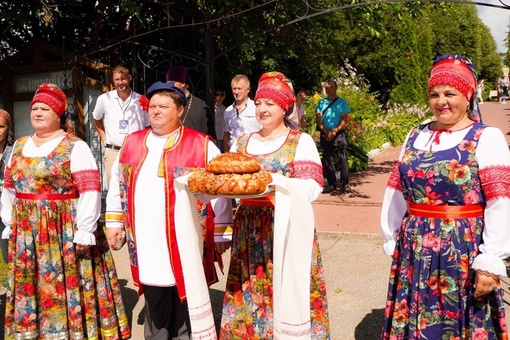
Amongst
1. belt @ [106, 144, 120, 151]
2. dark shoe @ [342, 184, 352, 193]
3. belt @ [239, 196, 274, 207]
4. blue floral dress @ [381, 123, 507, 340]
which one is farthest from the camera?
dark shoe @ [342, 184, 352, 193]

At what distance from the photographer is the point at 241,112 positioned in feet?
23.4

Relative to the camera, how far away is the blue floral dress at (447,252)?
8.95ft

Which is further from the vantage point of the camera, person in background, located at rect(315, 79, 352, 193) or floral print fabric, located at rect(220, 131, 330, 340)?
person in background, located at rect(315, 79, 352, 193)

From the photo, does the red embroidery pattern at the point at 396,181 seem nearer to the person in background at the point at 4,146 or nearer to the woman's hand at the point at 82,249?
the woman's hand at the point at 82,249

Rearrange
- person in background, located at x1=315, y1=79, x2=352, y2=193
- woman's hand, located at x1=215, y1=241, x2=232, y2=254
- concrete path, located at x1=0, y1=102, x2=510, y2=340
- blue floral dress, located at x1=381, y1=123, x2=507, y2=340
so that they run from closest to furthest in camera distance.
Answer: blue floral dress, located at x1=381, y1=123, x2=507, y2=340 → woman's hand, located at x1=215, y1=241, x2=232, y2=254 → concrete path, located at x1=0, y1=102, x2=510, y2=340 → person in background, located at x1=315, y1=79, x2=352, y2=193

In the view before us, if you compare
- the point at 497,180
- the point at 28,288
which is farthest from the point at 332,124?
the point at 497,180

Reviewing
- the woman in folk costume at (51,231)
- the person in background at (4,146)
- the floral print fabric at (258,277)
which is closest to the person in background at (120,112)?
the person in background at (4,146)

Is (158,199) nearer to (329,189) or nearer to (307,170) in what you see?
(307,170)

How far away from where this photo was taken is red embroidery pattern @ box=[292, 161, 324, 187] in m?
3.14

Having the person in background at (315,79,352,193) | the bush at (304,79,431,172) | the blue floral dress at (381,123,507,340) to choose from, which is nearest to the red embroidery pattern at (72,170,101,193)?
the blue floral dress at (381,123,507,340)

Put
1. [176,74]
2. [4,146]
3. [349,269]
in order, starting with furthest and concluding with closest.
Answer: [176,74] → [349,269] → [4,146]

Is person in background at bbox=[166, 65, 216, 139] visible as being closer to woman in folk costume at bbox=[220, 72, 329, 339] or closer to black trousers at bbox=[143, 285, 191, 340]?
woman in folk costume at bbox=[220, 72, 329, 339]

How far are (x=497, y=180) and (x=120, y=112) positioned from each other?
4465mm

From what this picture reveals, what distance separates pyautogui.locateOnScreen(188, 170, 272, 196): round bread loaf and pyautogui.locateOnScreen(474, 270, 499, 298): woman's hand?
114 cm
